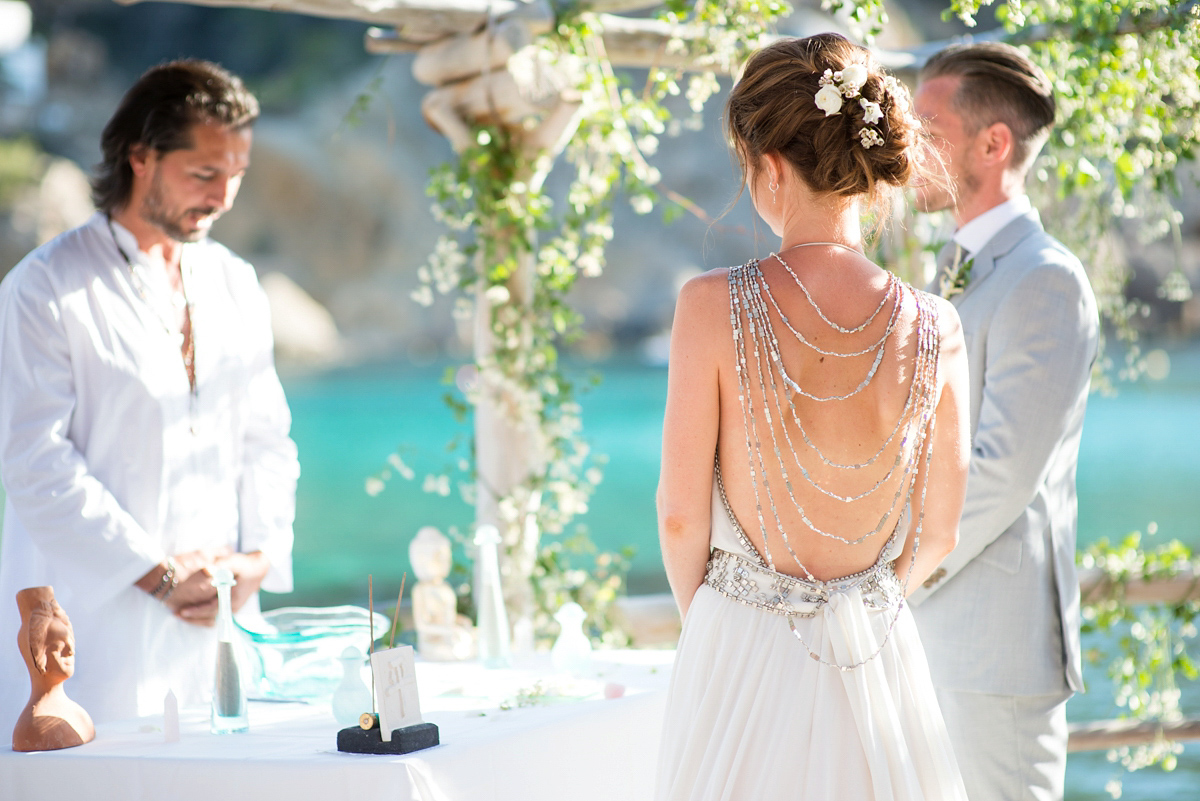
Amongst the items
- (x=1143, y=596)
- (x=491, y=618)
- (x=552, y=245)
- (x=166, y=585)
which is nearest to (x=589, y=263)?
(x=552, y=245)

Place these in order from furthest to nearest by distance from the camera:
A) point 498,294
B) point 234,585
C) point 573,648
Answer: point 498,294
point 234,585
point 573,648

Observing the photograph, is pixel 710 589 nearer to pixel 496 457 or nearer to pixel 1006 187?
pixel 1006 187

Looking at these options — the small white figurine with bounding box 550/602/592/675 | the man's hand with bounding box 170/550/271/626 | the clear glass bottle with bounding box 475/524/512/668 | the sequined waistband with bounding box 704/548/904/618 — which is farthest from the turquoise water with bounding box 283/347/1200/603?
the sequined waistband with bounding box 704/548/904/618

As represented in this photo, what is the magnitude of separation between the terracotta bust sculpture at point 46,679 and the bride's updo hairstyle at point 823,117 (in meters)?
1.32

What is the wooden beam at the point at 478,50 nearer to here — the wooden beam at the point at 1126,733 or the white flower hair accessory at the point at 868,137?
the white flower hair accessory at the point at 868,137

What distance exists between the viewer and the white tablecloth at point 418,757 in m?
1.65

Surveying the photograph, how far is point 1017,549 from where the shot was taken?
85.4 inches

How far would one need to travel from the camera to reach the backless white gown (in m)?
1.57

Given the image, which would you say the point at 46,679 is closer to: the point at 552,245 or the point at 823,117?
the point at 823,117

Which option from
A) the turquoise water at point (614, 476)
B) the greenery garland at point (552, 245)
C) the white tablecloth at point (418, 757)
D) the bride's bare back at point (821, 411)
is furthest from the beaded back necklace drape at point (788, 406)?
the turquoise water at point (614, 476)

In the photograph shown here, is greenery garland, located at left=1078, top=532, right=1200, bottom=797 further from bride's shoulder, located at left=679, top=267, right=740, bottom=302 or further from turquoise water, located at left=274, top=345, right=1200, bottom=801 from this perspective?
bride's shoulder, located at left=679, top=267, right=740, bottom=302

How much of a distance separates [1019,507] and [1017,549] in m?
0.09

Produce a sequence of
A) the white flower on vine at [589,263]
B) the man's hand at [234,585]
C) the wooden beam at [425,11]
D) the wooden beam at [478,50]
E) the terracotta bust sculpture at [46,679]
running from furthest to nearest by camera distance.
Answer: the white flower on vine at [589,263], the wooden beam at [478,50], the wooden beam at [425,11], the man's hand at [234,585], the terracotta bust sculpture at [46,679]

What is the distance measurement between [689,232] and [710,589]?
910 inches
